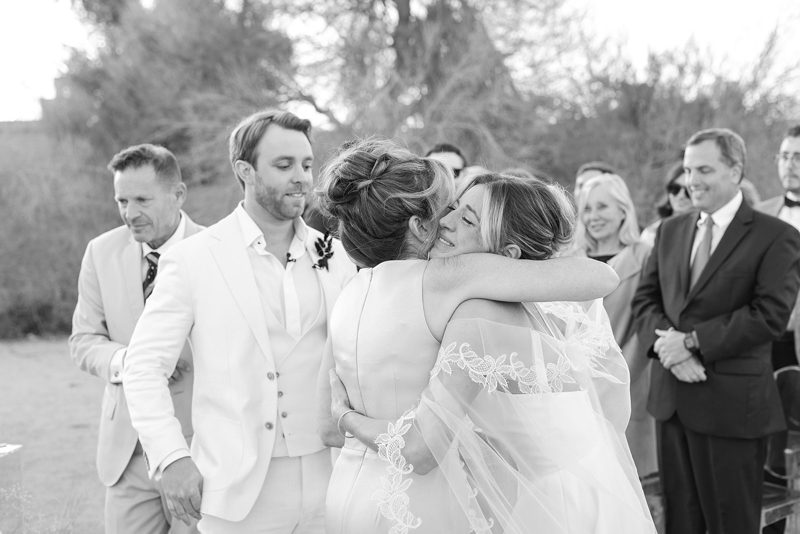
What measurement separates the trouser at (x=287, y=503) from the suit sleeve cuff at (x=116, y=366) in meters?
0.87

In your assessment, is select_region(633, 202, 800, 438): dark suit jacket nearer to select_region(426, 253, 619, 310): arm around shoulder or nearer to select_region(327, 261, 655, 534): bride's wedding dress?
select_region(327, 261, 655, 534): bride's wedding dress

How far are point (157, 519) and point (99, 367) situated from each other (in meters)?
0.80

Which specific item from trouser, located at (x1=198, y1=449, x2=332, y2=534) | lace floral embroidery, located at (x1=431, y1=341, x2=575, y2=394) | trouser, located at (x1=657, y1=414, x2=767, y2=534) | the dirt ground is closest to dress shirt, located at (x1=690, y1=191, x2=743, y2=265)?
trouser, located at (x1=657, y1=414, x2=767, y2=534)

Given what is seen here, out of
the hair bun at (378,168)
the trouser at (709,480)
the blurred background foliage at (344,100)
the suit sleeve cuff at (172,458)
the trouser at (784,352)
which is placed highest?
the blurred background foliage at (344,100)

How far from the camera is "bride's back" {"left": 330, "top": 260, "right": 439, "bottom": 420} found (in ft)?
7.11

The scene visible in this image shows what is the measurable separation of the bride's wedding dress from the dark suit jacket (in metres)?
2.10

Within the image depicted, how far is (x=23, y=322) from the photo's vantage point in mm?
17234

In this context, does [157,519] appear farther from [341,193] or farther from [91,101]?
[91,101]

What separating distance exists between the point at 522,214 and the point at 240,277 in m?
1.35

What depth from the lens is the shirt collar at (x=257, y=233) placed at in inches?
125

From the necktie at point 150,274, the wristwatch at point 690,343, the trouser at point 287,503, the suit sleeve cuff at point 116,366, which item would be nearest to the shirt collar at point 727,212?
the wristwatch at point 690,343

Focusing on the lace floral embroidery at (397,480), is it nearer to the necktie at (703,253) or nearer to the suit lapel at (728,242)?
the suit lapel at (728,242)

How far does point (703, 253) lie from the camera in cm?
441

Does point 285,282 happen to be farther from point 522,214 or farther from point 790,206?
point 790,206
